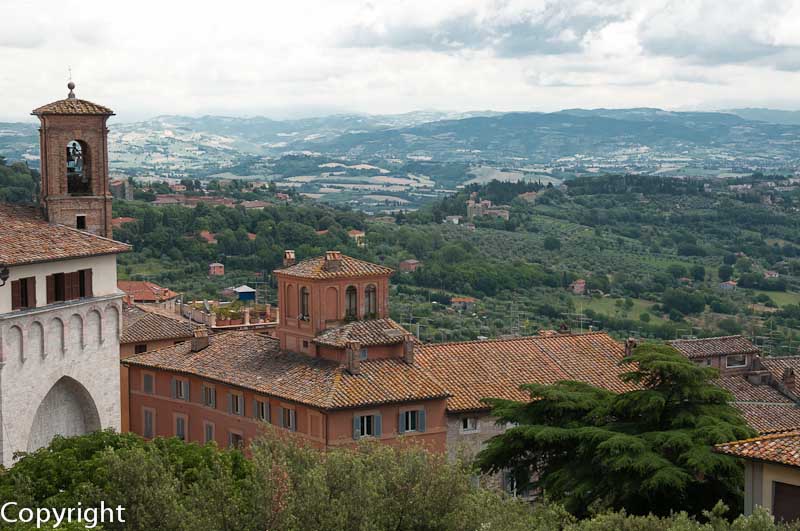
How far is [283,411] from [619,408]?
10614mm

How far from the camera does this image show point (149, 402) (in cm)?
4322

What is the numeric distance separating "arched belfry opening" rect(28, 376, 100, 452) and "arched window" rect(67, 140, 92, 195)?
525 cm

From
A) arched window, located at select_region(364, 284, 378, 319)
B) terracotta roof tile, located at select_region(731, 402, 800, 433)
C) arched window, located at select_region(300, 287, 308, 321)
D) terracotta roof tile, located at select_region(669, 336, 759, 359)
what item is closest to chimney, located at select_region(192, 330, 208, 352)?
arched window, located at select_region(300, 287, 308, 321)

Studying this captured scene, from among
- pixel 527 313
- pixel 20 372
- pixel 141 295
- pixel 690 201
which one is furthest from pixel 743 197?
pixel 20 372

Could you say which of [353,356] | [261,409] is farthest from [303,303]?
[261,409]

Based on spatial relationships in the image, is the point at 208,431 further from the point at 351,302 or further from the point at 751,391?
the point at 751,391

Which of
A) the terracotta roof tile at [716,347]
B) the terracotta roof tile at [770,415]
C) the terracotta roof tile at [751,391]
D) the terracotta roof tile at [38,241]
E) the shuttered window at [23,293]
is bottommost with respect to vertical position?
the terracotta roof tile at [751,391]

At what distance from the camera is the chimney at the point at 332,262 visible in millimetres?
40625

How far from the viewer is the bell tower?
31.6 metres

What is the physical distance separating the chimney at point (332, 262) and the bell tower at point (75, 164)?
31.7 feet

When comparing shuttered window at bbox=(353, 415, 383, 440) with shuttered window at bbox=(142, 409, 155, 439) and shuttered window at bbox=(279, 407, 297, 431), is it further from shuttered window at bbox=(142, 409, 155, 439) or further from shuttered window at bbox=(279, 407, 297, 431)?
shuttered window at bbox=(142, 409, 155, 439)

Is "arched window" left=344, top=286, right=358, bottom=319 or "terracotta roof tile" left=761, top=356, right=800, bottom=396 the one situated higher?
"arched window" left=344, top=286, right=358, bottom=319

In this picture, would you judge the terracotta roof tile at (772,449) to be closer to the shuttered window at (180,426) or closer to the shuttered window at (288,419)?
the shuttered window at (288,419)

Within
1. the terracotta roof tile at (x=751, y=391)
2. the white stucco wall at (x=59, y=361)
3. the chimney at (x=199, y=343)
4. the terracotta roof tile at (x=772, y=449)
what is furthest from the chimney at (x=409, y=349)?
the terracotta roof tile at (x=751, y=391)
